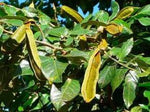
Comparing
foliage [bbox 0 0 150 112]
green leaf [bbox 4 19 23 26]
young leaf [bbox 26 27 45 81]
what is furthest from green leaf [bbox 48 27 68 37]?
young leaf [bbox 26 27 45 81]

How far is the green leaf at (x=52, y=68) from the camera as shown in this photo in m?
1.00

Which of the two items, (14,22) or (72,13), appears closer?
(14,22)

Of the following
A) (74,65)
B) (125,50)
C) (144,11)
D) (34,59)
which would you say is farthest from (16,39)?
(144,11)

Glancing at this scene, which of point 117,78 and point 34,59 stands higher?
point 34,59

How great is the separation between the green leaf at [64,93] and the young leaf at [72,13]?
300 millimetres

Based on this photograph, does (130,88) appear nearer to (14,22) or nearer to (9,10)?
(14,22)

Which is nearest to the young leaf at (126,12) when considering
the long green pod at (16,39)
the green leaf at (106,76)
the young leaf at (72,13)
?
the young leaf at (72,13)

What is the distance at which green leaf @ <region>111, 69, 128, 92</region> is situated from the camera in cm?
106

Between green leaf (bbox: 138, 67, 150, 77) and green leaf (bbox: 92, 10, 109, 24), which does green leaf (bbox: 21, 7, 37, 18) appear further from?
green leaf (bbox: 138, 67, 150, 77)

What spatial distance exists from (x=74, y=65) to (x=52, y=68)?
9 cm

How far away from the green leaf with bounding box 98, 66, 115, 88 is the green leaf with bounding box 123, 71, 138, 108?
40 millimetres

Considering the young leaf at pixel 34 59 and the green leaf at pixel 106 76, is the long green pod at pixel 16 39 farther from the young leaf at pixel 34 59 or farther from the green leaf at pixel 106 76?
the green leaf at pixel 106 76

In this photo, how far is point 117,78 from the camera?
1072 millimetres

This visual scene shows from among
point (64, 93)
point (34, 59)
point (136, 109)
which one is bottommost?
point (136, 109)
